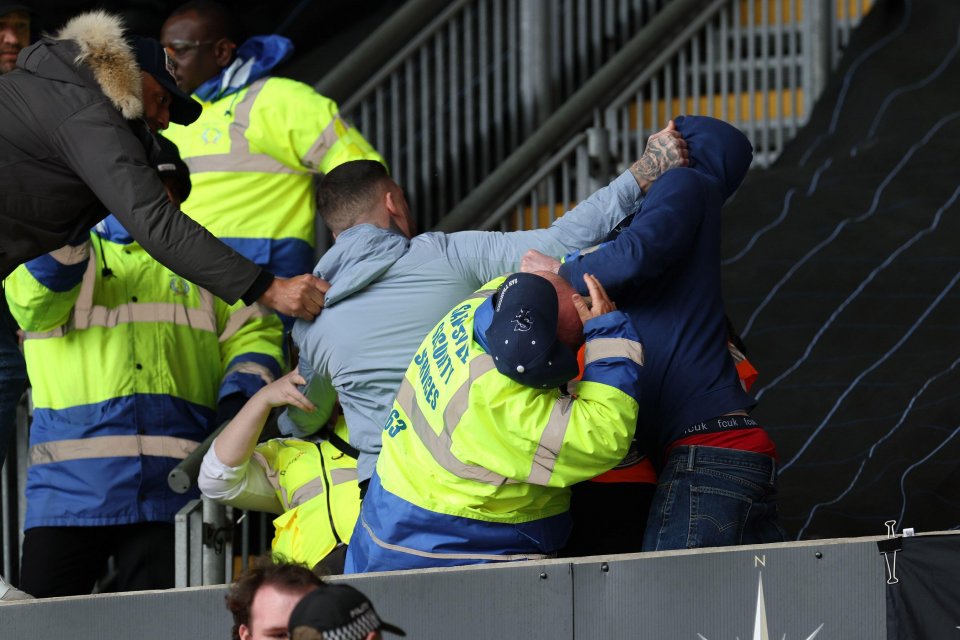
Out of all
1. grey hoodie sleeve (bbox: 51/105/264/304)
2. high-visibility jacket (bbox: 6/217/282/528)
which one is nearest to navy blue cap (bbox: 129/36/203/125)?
grey hoodie sleeve (bbox: 51/105/264/304)

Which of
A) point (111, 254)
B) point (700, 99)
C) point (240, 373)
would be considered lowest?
point (240, 373)

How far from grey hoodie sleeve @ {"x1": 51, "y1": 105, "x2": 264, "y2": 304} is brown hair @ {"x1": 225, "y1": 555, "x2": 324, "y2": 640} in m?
1.42

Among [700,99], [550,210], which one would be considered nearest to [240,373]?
[550,210]

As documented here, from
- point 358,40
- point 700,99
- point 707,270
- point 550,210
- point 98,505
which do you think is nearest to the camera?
point 707,270

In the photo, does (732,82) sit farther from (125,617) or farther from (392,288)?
(125,617)

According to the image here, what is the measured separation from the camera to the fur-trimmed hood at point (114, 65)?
405 cm

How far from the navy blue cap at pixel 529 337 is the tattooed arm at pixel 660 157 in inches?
29.5

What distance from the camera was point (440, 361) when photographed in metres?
3.41

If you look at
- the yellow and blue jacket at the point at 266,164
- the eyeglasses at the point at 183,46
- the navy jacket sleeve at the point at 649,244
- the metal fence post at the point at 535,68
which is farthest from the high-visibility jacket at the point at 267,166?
the navy jacket sleeve at the point at 649,244

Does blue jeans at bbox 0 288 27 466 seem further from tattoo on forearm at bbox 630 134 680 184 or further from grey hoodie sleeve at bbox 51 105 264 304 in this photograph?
tattoo on forearm at bbox 630 134 680 184

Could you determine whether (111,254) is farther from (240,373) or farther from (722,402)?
(722,402)

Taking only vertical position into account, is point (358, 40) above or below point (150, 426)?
above

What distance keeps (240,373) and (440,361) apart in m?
1.49

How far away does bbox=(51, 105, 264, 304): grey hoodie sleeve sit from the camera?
400 cm
